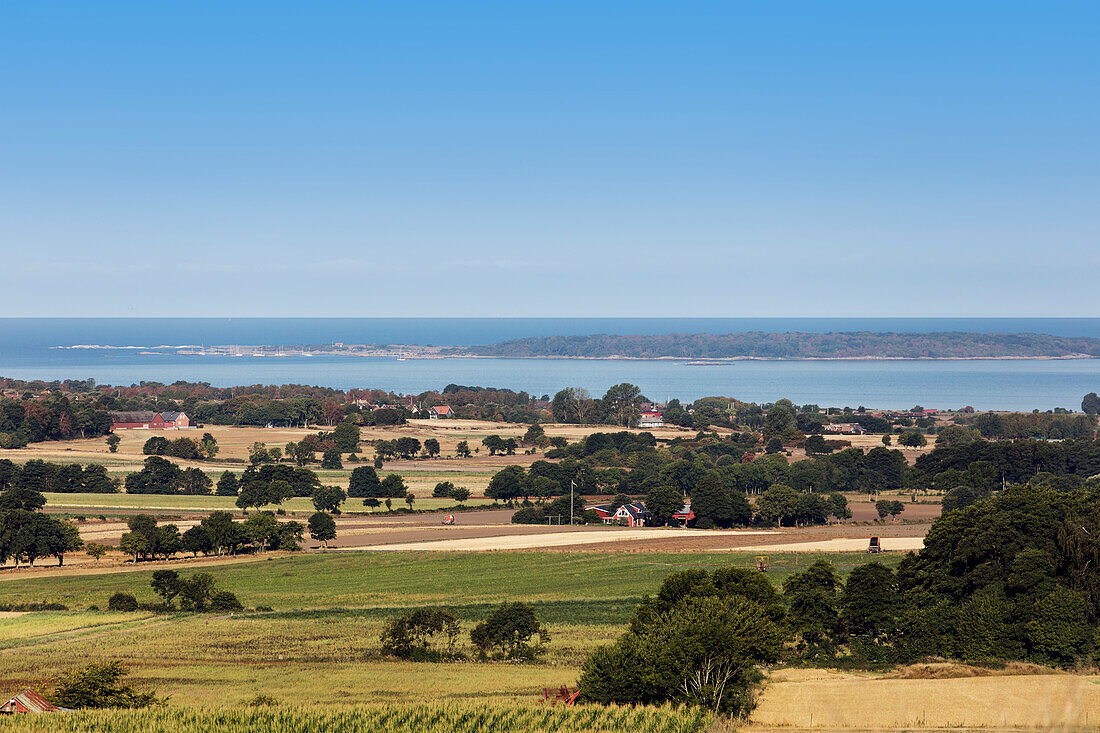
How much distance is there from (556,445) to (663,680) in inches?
3939

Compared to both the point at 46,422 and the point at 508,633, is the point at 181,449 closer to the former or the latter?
the point at 46,422

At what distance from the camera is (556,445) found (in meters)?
124

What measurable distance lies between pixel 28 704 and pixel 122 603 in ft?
62.6

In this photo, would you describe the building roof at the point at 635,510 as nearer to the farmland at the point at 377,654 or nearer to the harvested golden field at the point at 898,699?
the farmland at the point at 377,654

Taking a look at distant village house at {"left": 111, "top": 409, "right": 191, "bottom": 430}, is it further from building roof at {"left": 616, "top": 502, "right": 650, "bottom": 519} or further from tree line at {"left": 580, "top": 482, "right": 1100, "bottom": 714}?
tree line at {"left": 580, "top": 482, "right": 1100, "bottom": 714}

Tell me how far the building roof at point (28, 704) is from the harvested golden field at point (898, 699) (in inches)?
685

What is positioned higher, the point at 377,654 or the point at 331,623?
the point at 377,654

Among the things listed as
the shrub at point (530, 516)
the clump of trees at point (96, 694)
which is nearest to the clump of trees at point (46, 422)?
the shrub at point (530, 516)

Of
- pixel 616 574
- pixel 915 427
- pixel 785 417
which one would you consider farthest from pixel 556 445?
pixel 616 574

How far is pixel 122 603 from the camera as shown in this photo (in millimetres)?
42656

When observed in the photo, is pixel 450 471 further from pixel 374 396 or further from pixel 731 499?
pixel 374 396

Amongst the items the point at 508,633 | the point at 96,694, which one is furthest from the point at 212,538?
the point at 96,694

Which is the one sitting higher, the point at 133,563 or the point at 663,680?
the point at 663,680

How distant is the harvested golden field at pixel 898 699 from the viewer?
2327 cm
